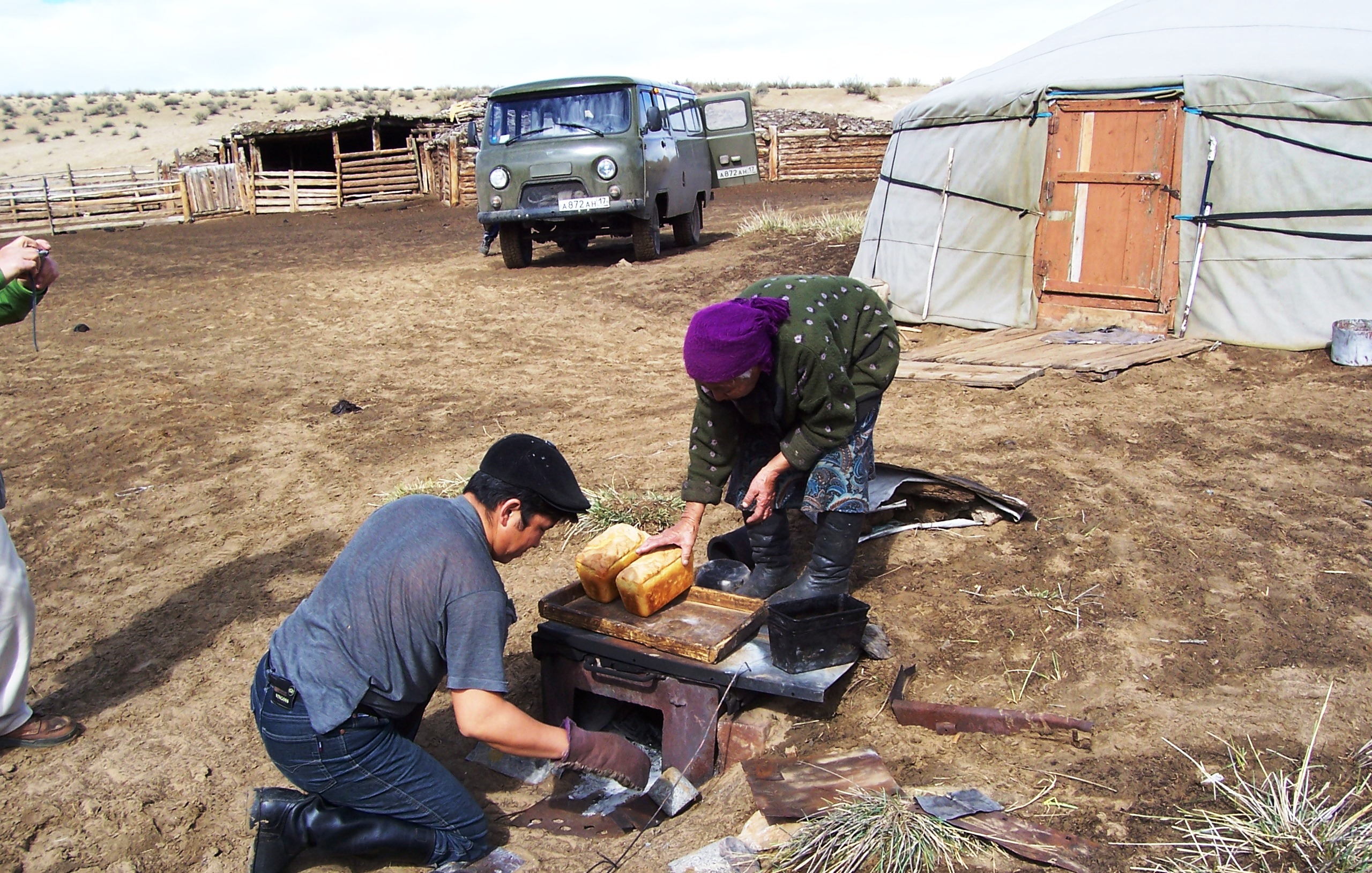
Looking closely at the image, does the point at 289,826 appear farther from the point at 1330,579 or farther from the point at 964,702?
the point at 1330,579

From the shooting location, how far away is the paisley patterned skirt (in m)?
3.68

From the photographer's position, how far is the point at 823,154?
24.4m

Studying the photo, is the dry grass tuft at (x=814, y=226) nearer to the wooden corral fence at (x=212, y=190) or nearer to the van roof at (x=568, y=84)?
the van roof at (x=568, y=84)

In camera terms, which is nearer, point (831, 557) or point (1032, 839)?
point (1032, 839)

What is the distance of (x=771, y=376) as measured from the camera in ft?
11.2

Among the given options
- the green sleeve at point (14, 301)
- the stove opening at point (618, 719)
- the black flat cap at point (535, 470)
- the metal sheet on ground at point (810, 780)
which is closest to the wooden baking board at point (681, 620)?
the stove opening at point (618, 719)

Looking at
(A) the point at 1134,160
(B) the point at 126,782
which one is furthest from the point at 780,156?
(B) the point at 126,782

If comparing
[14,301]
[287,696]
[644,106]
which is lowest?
[287,696]

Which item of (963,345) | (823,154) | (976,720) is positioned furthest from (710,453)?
(823,154)

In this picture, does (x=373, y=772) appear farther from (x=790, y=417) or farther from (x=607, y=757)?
(x=790, y=417)

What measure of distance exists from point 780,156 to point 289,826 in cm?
2355

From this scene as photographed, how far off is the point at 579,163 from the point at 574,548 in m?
7.91

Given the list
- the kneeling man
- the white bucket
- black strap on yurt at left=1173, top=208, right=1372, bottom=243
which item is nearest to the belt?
the kneeling man

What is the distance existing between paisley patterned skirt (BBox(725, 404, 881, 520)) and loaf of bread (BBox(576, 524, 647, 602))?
1.37 feet
